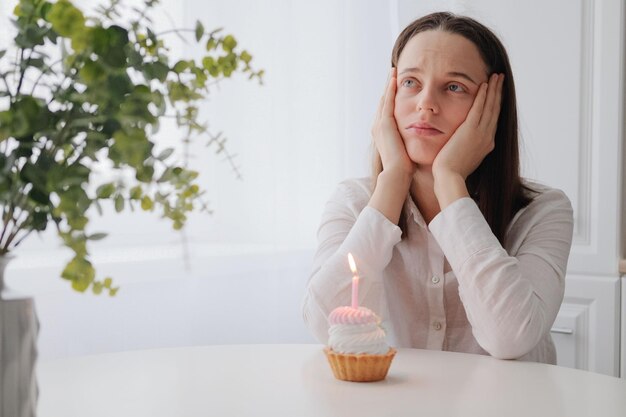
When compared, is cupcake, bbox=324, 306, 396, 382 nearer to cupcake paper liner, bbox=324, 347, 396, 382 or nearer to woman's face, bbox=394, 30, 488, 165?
cupcake paper liner, bbox=324, 347, 396, 382

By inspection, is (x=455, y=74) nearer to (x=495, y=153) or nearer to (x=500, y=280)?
(x=495, y=153)

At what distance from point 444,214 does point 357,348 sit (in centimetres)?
50

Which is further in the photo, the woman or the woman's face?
the woman's face

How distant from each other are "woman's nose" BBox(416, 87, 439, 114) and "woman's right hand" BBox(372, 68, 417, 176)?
10cm

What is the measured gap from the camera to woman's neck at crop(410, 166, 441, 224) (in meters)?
1.80

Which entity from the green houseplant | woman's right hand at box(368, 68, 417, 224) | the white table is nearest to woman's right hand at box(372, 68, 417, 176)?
woman's right hand at box(368, 68, 417, 224)

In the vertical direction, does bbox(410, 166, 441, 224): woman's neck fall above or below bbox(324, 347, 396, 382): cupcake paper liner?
above

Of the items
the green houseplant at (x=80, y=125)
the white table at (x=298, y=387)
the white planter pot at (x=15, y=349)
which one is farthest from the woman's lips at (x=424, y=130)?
the white planter pot at (x=15, y=349)

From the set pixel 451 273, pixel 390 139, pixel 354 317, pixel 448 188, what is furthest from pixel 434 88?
pixel 354 317

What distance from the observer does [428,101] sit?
1707mm

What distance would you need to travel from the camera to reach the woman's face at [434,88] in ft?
5.72

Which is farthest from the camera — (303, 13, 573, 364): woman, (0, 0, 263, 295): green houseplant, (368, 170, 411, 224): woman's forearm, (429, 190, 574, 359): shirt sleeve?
(368, 170, 411, 224): woman's forearm

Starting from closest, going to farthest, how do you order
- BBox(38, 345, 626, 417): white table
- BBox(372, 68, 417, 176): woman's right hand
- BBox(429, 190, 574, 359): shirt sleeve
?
BBox(38, 345, 626, 417): white table → BBox(429, 190, 574, 359): shirt sleeve → BBox(372, 68, 417, 176): woman's right hand

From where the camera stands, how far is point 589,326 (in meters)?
2.58
